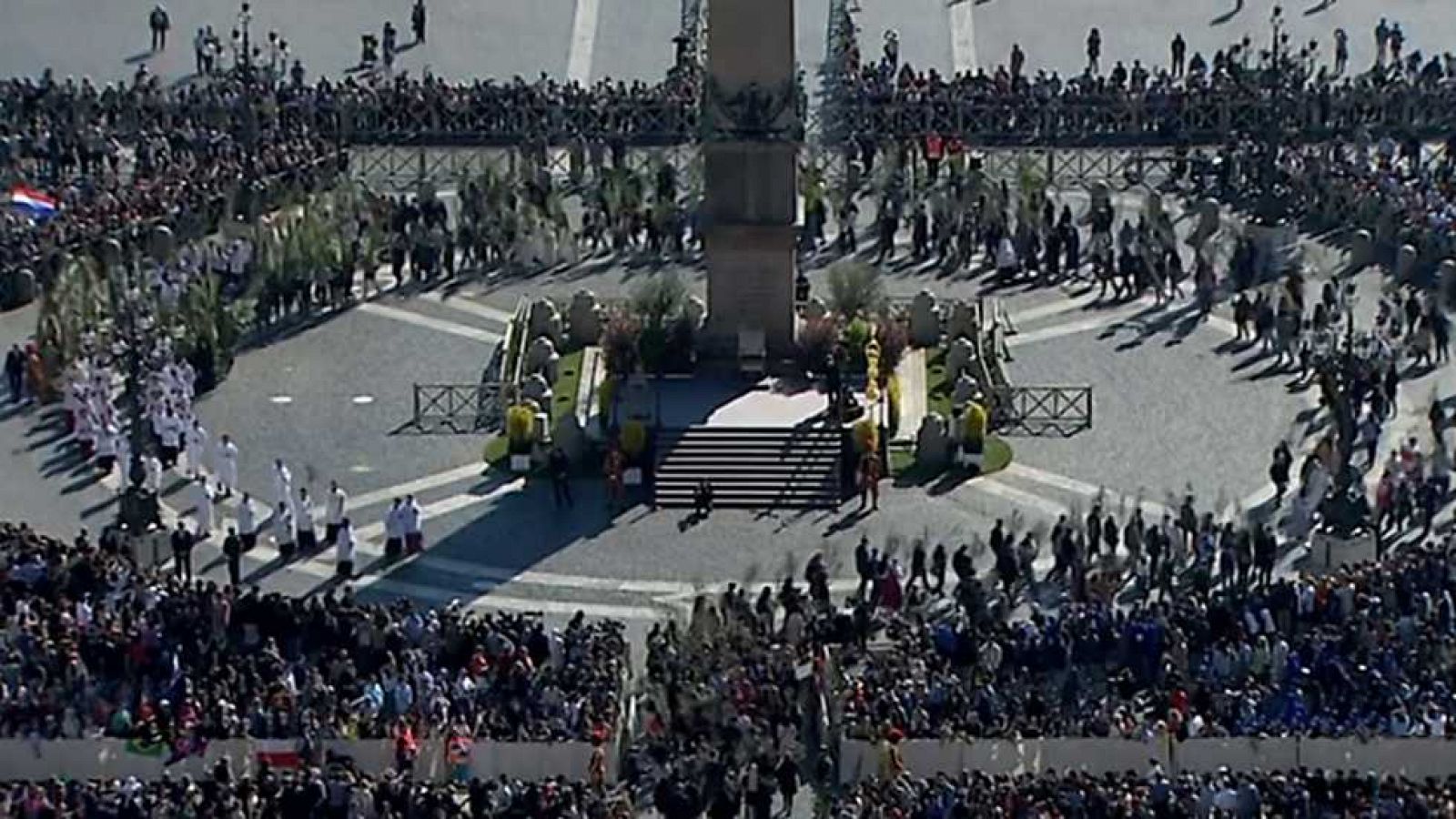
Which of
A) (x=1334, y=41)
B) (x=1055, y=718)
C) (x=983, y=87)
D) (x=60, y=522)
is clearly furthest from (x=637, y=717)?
(x=1334, y=41)

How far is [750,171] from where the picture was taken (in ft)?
280

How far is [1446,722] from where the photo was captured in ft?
215

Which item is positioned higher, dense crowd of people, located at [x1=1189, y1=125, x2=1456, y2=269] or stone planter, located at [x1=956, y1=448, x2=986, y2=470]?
dense crowd of people, located at [x1=1189, y1=125, x2=1456, y2=269]

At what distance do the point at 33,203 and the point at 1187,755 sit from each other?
39.5 meters

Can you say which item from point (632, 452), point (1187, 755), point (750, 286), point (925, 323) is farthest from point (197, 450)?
point (1187, 755)

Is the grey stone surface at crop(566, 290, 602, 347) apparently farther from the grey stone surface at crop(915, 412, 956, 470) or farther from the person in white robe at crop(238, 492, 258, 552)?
the person in white robe at crop(238, 492, 258, 552)

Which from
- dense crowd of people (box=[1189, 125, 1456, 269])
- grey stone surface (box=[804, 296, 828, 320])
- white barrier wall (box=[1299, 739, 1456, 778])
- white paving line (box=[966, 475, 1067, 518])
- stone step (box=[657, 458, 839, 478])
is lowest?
white barrier wall (box=[1299, 739, 1456, 778])

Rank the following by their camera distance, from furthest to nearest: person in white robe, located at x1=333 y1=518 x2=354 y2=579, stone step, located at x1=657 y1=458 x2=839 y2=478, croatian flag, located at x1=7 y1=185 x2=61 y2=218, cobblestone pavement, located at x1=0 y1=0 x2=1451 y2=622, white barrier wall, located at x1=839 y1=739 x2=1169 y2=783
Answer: croatian flag, located at x1=7 y1=185 x2=61 y2=218 → stone step, located at x1=657 y1=458 x2=839 y2=478 → cobblestone pavement, located at x1=0 y1=0 x2=1451 y2=622 → person in white robe, located at x1=333 y1=518 x2=354 y2=579 → white barrier wall, located at x1=839 y1=739 x2=1169 y2=783

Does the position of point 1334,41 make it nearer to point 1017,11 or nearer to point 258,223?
point 1017,11

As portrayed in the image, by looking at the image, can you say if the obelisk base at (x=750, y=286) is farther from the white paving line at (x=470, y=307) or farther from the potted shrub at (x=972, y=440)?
the white paving line at (x=470, y=307)

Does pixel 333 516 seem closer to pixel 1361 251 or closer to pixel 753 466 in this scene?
pixel 753 466

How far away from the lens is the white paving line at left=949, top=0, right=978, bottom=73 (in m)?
113

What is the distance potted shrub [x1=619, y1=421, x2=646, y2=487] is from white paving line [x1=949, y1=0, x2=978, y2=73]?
32802 millimetres

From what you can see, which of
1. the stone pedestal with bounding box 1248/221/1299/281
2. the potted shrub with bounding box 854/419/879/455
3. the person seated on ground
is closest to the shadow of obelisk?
the potted shrub with bounding box 854/419/879/455
